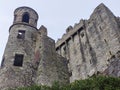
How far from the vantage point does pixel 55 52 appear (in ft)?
74.3

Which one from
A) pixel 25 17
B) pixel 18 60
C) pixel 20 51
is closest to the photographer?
pixel 18 60

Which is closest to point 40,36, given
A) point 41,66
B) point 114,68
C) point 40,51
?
point 40,51

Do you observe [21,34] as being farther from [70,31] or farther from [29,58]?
[70,31]

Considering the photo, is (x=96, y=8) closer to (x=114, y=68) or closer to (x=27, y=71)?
(x=114, y=68)

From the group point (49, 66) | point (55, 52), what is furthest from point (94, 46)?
point (49, 66)

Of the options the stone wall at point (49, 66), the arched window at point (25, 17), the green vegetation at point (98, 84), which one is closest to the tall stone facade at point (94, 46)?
the stone wall at point (49, 66)

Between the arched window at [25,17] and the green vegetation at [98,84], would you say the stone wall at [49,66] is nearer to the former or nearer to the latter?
the arched window at [25,17]

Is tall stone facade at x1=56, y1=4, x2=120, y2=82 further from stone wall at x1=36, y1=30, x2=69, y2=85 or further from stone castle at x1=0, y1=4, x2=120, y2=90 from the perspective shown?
stone wall at x1=36, y1=30, x2=69, y2=85

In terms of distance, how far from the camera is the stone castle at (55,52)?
64.1 ft

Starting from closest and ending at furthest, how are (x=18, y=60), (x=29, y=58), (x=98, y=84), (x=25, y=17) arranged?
1. (x=98, y=84)
2. (x=18, y=60)
3. (x=29, y=58)
4. (x=25, y=17)

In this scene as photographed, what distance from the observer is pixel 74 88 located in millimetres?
11867

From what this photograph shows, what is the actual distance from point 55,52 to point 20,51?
330cm

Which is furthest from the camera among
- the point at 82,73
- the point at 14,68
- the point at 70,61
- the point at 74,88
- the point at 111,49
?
the point at 70,61

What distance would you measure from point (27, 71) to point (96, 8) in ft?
42.9
